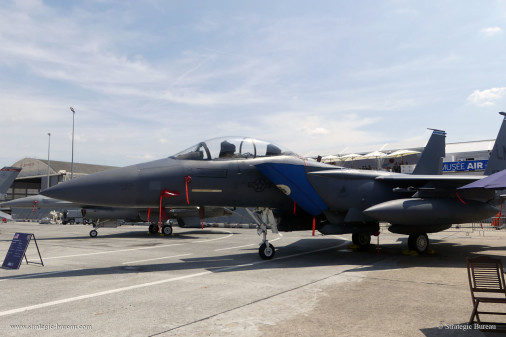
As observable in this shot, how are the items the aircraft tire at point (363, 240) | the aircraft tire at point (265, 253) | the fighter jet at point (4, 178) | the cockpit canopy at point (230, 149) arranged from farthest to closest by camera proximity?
the fighter jet at point (4, 178) → the aircraft tire at point (363, 240) → the aircraft tire at point (265, 253) → the cockpit canopy at point (230, 149)

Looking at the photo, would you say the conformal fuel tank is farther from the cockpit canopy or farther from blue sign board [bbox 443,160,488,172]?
blue sign board [bbox 443,160,488,172]

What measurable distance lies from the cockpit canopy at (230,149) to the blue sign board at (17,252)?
4028 millimetres

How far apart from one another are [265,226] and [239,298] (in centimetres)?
433

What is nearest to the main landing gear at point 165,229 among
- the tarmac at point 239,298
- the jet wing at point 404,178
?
the tarmac at point 239,298

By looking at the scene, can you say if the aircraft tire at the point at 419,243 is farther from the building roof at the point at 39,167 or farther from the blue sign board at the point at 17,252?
the building roof at the point at 39,167

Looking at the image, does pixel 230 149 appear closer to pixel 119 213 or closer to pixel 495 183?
pixel 495 183

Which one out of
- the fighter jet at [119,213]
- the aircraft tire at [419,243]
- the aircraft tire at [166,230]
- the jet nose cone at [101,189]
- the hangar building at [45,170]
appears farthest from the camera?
the hangar building at [45,170]

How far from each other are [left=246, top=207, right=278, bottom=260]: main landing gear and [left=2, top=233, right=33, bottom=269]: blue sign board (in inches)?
220

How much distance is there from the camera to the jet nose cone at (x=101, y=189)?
23.3 feet

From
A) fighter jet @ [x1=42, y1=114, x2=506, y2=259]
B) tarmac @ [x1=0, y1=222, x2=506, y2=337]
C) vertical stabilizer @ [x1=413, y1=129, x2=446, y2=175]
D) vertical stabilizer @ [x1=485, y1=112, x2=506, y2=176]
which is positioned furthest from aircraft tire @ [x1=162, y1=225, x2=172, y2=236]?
vertical stabilizer @ [x1=485, y1=112, x2=506, y2=176]

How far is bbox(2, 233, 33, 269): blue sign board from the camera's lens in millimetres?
8175

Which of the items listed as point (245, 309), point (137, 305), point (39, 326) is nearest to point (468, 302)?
point (245, 309)

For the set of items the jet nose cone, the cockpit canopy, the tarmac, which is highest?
the cockpit canopy

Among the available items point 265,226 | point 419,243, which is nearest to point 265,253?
point 265,226
